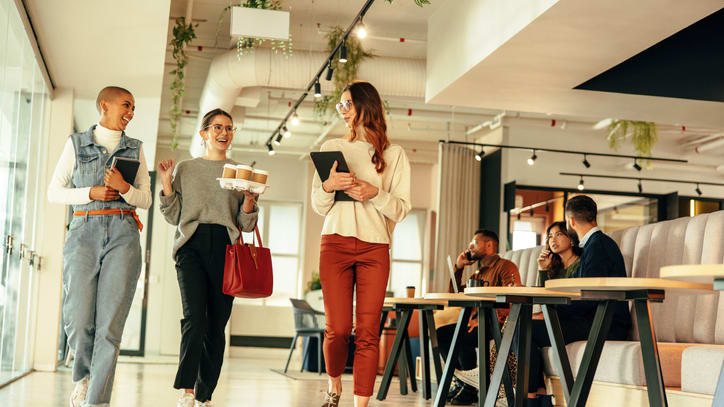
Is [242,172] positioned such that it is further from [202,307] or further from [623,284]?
[623,284]

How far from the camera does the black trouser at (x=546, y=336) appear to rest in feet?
13.5

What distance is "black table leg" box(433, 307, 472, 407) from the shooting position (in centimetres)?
390

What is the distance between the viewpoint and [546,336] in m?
4.25

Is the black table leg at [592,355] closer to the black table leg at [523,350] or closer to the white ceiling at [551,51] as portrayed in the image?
the black table leg at [523,350]

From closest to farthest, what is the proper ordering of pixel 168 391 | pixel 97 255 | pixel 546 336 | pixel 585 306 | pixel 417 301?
1. pixel 97 255
2. pixel 585 306
3. pixel 546 336
4. pixel 417 301
5. pixel 168 391

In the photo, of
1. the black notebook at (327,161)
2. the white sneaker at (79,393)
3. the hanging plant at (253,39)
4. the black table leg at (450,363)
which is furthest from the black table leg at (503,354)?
the hanging plant at (253,39)

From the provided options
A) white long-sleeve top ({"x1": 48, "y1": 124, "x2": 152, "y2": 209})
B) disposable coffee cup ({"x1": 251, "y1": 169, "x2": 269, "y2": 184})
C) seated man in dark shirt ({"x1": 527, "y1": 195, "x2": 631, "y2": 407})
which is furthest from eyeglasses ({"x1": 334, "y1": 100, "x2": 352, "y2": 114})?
seated man in dark shirt ({"x1": 527, "y1": 195, "x2": 631, "y2": 407})

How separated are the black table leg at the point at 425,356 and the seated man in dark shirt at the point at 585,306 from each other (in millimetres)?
1062

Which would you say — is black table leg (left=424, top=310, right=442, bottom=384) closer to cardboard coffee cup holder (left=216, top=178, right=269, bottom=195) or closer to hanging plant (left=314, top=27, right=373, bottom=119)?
cardboard coffee cup holder (left=216, top=178, right=269, bottom=195)

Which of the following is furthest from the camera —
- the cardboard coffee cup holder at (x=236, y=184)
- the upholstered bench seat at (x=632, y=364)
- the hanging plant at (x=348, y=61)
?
the hanging plant at (x=348, y=61)

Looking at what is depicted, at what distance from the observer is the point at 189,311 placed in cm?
321

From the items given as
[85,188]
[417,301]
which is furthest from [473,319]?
[85,188]

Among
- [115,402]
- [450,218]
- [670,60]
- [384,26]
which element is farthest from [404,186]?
[450,218]

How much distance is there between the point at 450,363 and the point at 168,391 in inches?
80.1
